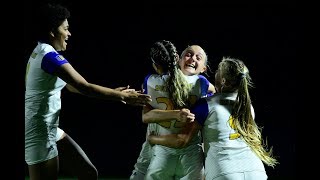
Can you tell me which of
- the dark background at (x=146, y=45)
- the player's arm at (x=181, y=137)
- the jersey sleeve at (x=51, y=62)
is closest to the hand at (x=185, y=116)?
the player's arm at (x=181, y=137)

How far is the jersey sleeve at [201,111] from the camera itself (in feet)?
11.4

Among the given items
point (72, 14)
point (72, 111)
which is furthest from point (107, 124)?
point (72, 14)

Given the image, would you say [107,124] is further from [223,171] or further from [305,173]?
[223,171]

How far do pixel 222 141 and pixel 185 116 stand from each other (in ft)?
0.94

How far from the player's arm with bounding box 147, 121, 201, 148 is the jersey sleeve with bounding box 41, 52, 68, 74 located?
884 millimetres

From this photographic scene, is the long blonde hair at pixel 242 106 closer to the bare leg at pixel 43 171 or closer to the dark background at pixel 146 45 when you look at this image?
the bare leg at pixel 43 171

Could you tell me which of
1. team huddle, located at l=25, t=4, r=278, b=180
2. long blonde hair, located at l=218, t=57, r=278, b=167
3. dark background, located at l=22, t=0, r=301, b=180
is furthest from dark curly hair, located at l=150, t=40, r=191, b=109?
dark background, located at l=22, t=0, r=301, b=180

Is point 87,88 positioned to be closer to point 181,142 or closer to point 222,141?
point 181,142

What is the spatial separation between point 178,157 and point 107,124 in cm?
382

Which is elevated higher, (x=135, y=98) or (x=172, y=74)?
(x=172, y=74)

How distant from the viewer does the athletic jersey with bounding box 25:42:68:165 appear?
11.4ft

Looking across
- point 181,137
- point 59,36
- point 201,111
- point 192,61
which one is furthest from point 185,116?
point 59,36

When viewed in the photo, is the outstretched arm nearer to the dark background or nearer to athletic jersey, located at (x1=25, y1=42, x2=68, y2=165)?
athletic jersey, located at (x1=25, y1=42, x2=68, y2=165)

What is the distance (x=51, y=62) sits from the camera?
11.1ft
